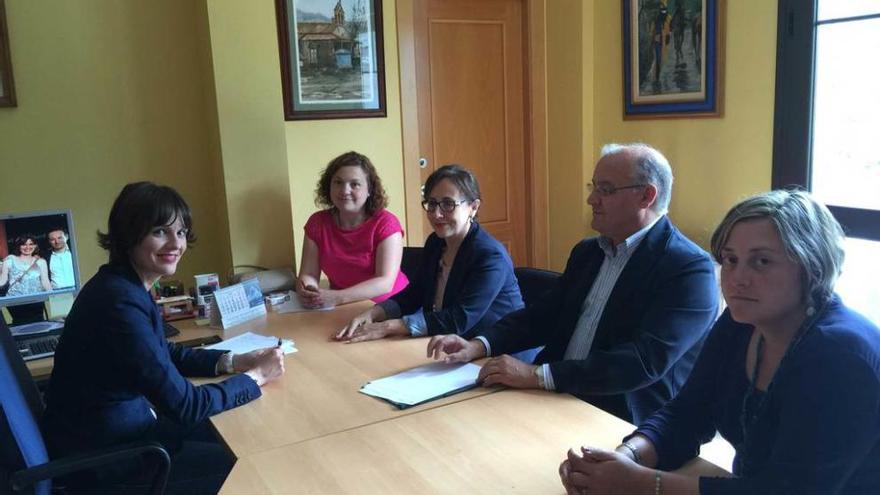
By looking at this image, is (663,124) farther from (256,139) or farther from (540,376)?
(540,376)

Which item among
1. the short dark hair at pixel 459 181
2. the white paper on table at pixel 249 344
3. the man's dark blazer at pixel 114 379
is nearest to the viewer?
the man's dark blazer at pixel 114 379

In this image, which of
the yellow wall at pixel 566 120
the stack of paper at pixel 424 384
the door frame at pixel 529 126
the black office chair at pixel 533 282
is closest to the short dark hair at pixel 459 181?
the black office chair at pixel 533 282

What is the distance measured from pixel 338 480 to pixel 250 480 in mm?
172

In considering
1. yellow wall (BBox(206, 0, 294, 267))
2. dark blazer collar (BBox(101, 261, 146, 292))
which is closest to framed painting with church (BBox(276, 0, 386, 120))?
yellow wall (BBox(206, 0, 294, 267))

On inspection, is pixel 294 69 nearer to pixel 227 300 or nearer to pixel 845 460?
pixel 227 300

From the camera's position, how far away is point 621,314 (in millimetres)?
1851

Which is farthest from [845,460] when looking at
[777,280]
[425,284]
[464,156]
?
[464,156]

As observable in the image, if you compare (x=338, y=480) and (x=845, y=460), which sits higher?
(x=845, y=460)

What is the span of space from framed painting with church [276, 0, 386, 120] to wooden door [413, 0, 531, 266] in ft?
1.16

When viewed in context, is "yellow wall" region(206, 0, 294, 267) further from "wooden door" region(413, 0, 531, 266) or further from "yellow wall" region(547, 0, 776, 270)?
"yellow wall" region(547, 0, 776, 270)

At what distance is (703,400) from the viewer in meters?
1.42

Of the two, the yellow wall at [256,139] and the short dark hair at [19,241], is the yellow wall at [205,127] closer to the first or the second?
the yellow wall at [256,139]

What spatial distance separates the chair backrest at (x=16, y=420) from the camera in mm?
1483

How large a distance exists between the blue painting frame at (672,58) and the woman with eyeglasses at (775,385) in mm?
2373
